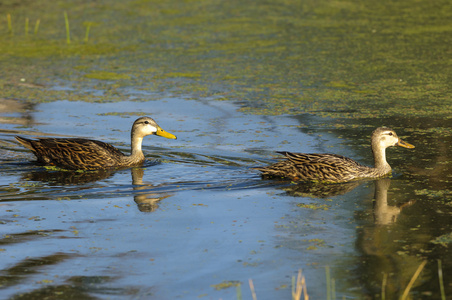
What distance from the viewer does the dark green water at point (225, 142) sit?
5.26 metres

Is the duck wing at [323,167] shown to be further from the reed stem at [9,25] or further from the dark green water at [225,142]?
the reed stem at [9,25]

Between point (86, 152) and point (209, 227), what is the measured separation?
307 centimetres

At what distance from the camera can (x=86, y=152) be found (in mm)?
8797

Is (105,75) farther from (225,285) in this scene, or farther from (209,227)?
(225,285)

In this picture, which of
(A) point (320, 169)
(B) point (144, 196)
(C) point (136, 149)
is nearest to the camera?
(B) point (144, 196)

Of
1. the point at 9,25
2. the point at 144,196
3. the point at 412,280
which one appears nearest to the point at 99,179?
the point at 144,196

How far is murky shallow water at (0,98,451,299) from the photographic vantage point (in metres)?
5.02

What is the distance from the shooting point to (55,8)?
19.4 meters

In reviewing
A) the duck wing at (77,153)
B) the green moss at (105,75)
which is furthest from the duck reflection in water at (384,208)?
the green moss at (105,75)

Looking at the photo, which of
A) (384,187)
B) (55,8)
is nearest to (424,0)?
(55,8)

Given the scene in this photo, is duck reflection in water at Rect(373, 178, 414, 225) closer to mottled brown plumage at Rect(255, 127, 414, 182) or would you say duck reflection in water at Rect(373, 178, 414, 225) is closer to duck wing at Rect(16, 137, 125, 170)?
mottled brown plumage at Rect(255, 127, 414, 182)

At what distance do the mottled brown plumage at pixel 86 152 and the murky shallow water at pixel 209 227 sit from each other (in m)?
0.25

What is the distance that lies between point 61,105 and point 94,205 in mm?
4819

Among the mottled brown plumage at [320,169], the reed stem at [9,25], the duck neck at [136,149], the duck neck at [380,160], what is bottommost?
the mottled brown plumage at [320,169]
